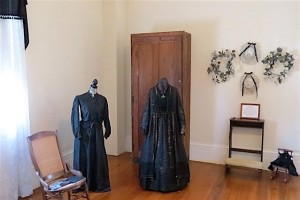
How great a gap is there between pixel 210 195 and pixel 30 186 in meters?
2.14

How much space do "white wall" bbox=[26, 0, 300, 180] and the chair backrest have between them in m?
0.70

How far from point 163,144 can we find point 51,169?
132 centimetres

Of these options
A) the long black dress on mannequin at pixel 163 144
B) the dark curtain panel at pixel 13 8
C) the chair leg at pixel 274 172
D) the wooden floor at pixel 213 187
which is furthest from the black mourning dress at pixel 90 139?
the chair leg at pixel 274 172

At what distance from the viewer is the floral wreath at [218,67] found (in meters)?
4.57

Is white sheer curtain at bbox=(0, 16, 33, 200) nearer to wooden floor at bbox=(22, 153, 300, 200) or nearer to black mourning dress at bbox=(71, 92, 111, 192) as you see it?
wooden floor at bbox=(22, 153, 300, 200)

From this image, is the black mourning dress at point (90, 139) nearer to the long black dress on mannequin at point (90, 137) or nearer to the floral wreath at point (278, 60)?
the long black dress on mannequin at point (90, 137)

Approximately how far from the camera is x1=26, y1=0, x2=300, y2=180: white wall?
400cm

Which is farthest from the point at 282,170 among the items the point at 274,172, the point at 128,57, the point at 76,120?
the point at 128,57

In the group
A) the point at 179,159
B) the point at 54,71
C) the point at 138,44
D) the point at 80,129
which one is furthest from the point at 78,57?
the point at 179,159

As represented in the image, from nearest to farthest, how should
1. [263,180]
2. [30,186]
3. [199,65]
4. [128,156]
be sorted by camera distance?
[30,186], [263,180], [199,65], [128,156]

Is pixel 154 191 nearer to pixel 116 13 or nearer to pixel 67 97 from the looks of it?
pixel 67 97

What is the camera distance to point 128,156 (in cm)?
519

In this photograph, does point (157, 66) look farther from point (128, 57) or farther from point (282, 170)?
point (282, 170)

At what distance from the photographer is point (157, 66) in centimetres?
457
